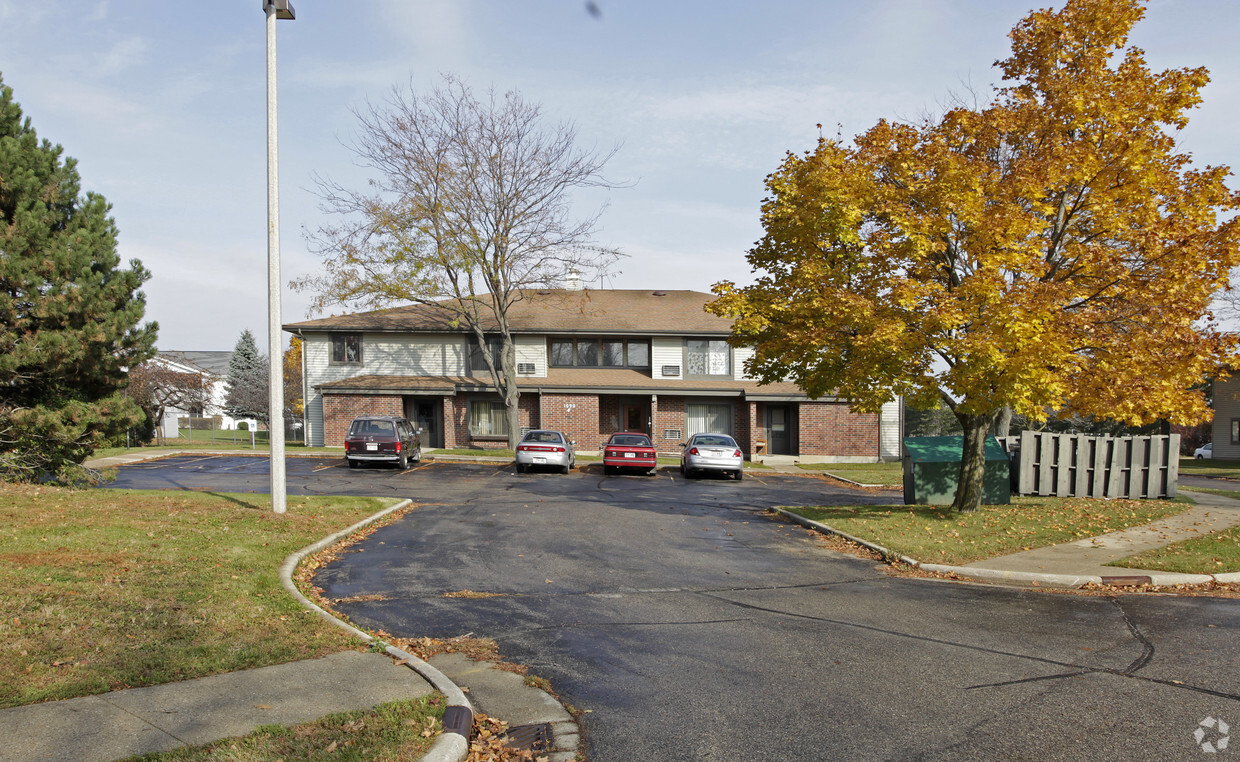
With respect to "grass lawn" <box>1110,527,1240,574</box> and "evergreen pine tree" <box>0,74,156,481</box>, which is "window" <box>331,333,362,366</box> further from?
"grass lawn" <box>1110,527,1240,574</box>

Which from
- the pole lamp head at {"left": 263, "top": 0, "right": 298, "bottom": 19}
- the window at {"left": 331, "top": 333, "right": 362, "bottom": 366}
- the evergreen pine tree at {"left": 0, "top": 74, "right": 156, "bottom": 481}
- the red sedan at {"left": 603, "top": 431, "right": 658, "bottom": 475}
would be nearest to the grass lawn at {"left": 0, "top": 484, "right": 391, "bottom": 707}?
the evergreen pine tree at {"left": 0, "top": 74, "right": 156, "bottom": 481}

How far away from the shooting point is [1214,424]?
44.8 metres

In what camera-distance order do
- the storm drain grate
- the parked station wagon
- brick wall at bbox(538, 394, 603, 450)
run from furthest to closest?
brick wall at bbox(538, 394, 603, 450) → the parked station wagon → the storm drain grate

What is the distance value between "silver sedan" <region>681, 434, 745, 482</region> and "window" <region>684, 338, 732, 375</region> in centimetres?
978

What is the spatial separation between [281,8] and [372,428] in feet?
55.1

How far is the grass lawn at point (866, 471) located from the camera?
2542cm

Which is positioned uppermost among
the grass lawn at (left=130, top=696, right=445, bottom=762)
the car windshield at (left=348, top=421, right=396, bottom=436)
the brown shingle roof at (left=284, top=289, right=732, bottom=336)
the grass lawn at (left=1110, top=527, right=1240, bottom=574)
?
the brown shingle roof at (left=284, top=289, right=732, bottom=336)

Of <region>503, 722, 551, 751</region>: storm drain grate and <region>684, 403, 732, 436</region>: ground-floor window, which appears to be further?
<region>684, 403, 732, 436</region>: ground-floor window

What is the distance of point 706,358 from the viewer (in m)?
36.0

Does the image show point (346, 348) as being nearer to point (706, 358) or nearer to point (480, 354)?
point (480, 354)

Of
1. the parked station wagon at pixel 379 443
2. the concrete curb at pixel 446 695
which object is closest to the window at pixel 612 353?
the parked station wagon at pixel 379 443

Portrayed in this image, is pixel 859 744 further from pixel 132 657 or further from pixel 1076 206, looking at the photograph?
pixel 1076 206

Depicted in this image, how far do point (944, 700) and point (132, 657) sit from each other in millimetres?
5836

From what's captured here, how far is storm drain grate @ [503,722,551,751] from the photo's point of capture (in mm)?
4901
